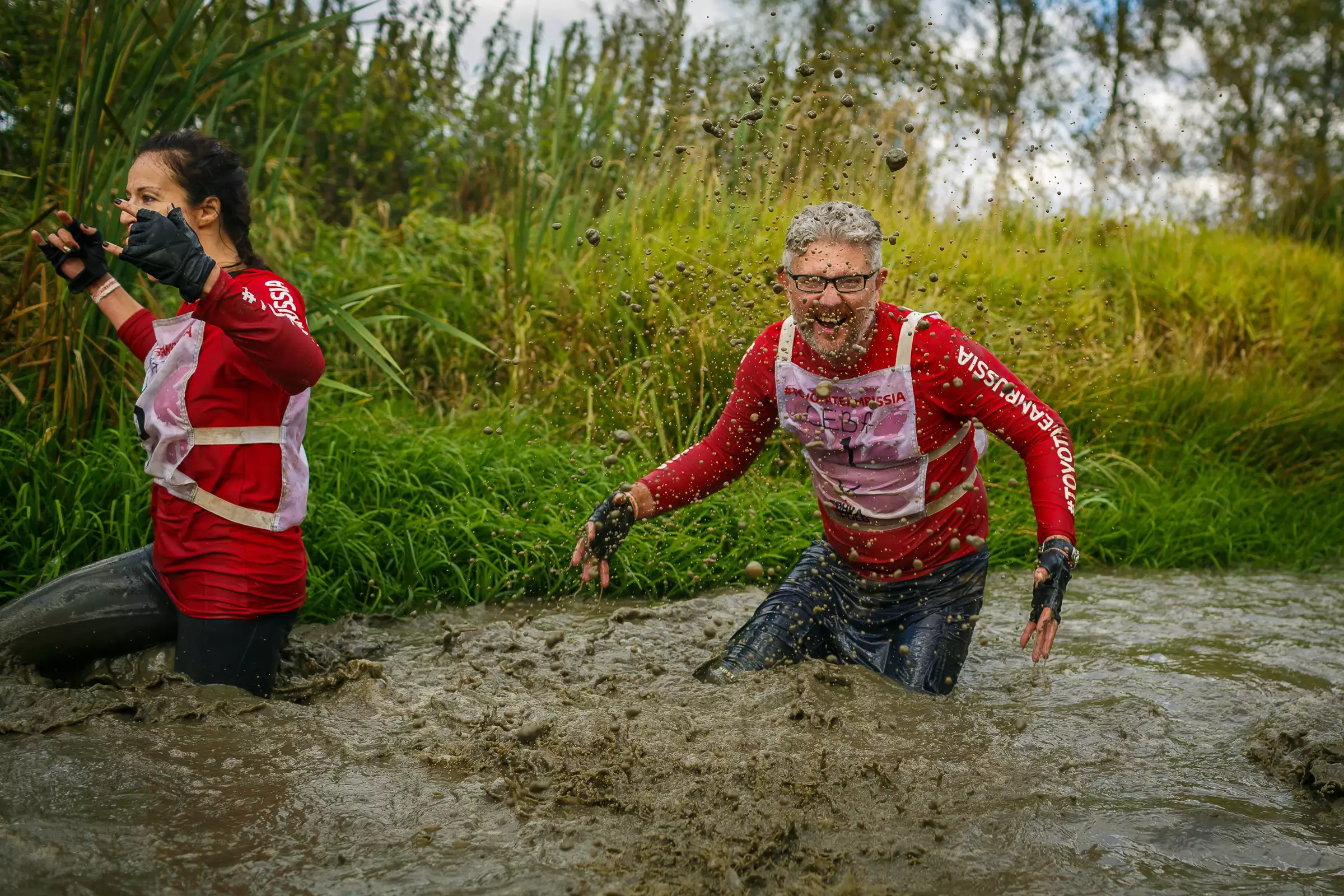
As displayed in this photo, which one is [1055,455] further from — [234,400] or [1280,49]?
[1280,49]

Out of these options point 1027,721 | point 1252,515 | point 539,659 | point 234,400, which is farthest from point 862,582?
point 1252,515

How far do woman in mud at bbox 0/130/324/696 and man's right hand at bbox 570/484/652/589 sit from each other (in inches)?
32.1

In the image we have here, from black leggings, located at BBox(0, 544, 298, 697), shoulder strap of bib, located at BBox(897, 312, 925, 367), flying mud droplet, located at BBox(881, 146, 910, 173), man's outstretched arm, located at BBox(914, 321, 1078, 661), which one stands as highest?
flying mud droplet, located at BBox(881, 146, 910, 173)

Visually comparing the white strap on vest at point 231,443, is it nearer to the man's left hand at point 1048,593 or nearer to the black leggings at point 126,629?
the black leggings at point 126,629

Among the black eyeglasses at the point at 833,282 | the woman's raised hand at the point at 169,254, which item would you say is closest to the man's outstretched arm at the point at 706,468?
the black eyeglasses at the point at 833,282

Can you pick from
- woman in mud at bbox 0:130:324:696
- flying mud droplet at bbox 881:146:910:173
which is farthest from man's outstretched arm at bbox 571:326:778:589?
woman in mud at bbox 0:130:324:696

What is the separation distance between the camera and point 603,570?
3377 mm

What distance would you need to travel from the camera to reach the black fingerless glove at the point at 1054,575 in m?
2.90

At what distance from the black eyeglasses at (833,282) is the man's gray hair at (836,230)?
0.06 metres

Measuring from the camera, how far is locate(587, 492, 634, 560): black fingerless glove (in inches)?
134

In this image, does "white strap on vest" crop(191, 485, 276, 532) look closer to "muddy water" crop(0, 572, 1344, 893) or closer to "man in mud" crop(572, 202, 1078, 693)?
"muddy water" crop(0, 572, 1344, 893)

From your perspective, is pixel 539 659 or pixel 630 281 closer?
pixel 539 659

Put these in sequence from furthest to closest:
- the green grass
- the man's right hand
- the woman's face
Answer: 1. the green grass
2. the man's right hand
3. the woman's face

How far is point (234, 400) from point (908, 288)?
14.8ft
